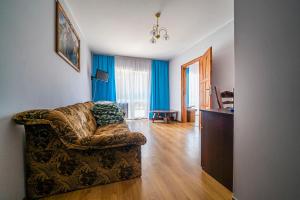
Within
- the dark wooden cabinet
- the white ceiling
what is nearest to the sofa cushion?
the dark wooden cabinet

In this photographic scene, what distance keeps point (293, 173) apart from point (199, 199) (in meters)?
0.78

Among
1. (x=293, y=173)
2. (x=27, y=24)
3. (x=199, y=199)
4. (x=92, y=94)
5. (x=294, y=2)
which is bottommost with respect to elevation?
(x=199, y=199)

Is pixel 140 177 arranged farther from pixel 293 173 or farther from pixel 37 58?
pixel 37 58

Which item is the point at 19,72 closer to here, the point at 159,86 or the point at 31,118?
the point at 31,118

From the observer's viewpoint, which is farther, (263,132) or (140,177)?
(140,177)

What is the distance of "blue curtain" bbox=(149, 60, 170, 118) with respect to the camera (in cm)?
602

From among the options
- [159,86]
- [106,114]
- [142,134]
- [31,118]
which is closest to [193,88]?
[159,86]

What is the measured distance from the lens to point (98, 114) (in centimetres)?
274

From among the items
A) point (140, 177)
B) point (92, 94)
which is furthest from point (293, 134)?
point (92, 94)

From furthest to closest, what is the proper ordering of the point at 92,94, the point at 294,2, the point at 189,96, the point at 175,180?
the point at 189,96
the point at 92,94
the point at 175,180
the point at 294,2

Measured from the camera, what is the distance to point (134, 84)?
5812 mm

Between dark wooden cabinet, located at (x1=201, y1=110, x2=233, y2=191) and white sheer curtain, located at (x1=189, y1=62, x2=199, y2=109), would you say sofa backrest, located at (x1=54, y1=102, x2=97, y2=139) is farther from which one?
white sheer curtain, located at (x1=189, y1=62, x2=199, y2=109)

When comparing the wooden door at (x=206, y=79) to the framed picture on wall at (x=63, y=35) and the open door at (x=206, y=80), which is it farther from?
the framed picture on wall at (x=63, y=35)

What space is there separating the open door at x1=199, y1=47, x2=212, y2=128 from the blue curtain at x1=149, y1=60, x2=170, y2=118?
7.85 ft
